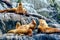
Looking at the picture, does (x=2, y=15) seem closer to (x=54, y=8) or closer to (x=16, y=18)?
(x=16, y=18)

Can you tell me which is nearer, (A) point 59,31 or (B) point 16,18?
(A) point 59,31

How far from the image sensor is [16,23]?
13.1 metres

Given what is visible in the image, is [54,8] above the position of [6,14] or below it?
below

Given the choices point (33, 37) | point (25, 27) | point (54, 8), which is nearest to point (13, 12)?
point (25, 27)

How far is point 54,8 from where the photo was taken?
2073 centimetres

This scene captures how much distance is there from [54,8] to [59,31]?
8.93 metres

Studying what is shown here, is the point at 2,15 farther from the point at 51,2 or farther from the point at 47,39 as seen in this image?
the point at 51,2

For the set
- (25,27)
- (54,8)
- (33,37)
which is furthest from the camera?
(54,8)

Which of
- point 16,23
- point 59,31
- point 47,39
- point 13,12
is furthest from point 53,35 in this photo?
point 13,12

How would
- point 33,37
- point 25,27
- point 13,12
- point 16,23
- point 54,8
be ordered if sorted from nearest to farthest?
point 33,37 → point 25,27 → point 16,23 → point 13,12 → point 54,8

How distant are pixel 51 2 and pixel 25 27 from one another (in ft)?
34.7

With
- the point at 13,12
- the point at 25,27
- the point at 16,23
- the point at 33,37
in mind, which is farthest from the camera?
the point at 13,12

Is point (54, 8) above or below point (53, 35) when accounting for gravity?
below

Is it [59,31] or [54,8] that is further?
[54,8]
